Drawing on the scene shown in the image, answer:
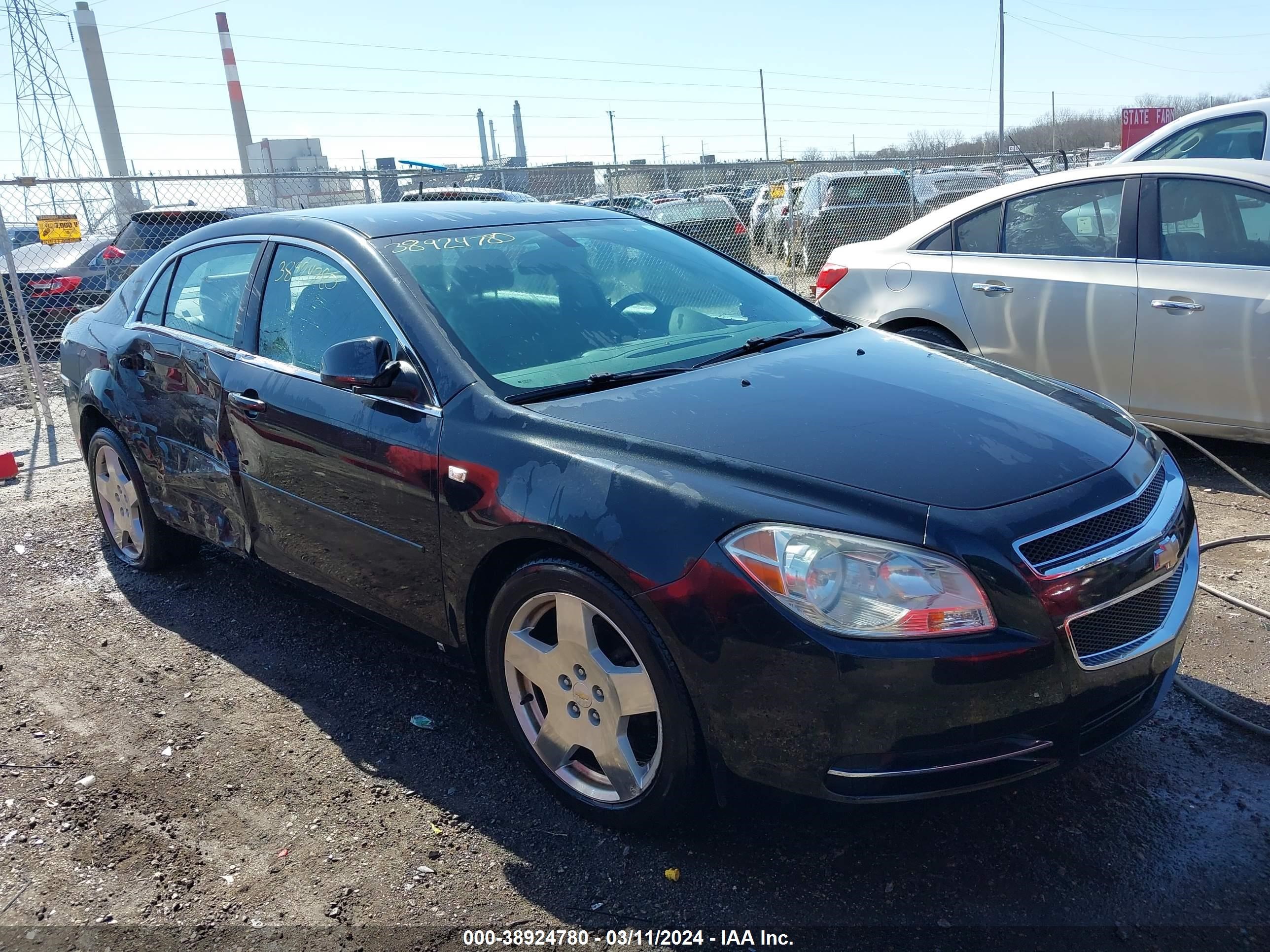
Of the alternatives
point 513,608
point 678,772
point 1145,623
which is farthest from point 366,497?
point 1145,623

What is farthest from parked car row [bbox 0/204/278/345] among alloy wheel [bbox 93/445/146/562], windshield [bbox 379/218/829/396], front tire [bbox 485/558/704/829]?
front tire [bbox 485/558/704/829]

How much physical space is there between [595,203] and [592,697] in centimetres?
1030

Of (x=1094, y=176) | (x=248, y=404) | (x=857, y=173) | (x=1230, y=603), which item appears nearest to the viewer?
(x=248, y=404)

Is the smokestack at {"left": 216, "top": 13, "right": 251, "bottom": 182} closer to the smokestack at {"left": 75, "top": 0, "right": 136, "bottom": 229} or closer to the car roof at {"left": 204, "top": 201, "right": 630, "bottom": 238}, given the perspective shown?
the smokestack at {"left": 75, "top": 0, "right": 136, "bottom": 229}

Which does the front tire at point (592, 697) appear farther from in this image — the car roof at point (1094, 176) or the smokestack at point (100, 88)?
the smokestack at point (100, 88)

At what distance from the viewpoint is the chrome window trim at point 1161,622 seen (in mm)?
2291

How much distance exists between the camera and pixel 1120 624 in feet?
7.84

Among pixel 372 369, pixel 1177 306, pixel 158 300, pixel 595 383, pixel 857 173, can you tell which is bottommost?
pixel 1177 306

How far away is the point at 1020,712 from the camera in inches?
87.9

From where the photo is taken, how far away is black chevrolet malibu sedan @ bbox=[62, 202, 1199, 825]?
223cm

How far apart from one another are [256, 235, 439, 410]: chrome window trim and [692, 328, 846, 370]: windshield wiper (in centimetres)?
82

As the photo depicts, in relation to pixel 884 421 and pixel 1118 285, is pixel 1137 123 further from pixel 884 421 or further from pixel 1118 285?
pixel 884 421

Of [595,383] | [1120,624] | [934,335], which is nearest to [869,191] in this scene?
[934,335]

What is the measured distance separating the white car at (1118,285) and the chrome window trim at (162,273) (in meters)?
3.14
